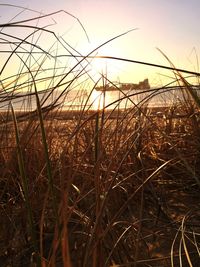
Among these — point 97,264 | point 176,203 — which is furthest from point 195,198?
point 97,264

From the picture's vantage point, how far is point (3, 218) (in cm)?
100

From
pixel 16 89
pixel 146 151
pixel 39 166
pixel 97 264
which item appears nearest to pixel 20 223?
pixel 39 166

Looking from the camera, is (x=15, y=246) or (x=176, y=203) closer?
(x=15, y=246)

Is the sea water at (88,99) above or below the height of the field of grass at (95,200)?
above

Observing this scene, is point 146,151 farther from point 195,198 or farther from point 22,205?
point 22,205

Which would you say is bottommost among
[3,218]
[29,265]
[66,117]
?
[29,265]

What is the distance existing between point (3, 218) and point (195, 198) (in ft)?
2.20

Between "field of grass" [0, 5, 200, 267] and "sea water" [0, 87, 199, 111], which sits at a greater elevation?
"sea water" [0, 87, 199, 111]

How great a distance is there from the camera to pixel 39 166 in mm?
1210

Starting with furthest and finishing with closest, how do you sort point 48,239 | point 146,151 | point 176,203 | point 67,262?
point 146,151
point 176,203
point 48,239
point 67,262

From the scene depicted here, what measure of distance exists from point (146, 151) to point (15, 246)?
2.61 feet

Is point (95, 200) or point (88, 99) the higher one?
point (88, 99)

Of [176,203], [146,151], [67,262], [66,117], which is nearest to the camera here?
[67,262]

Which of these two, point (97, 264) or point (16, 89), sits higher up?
point (16, 89)
